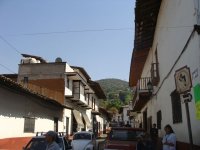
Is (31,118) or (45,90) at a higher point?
(45,90)

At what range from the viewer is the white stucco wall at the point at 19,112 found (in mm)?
15227

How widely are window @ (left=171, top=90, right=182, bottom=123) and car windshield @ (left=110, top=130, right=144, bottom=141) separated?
144cm

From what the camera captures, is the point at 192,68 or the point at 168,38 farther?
the point at 168,38

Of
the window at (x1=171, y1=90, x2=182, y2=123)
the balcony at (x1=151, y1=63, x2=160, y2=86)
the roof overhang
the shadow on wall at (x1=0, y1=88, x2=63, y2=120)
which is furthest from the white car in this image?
the roof overhang

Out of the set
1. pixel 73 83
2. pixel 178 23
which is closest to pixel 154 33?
pixel 178 23

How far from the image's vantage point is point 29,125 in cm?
1912

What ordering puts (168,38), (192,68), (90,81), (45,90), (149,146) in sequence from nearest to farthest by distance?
(192,68) → (149,146) → (168,38) → (45,90) → (90,81)

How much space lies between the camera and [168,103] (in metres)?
14.4

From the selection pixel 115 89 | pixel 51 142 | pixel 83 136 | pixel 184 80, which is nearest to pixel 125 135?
pixel 83 136

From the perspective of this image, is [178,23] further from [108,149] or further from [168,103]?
[108,149]

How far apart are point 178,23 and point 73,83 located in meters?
21.4

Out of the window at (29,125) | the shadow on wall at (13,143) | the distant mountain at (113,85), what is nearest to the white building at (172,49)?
the window at (29,125)

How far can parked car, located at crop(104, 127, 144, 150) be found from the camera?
1199cm

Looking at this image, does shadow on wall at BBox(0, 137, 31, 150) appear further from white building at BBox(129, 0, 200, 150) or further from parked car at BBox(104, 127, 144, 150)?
white building at BBox(129, 0, 200, 150)
